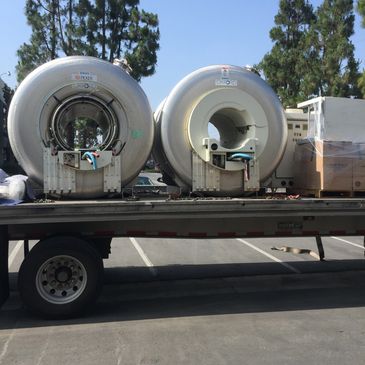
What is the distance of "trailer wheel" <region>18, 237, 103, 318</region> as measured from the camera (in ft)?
18.0

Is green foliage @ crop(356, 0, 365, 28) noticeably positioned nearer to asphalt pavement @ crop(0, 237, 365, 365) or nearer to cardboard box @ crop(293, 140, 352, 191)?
asphalt pavement @ crop(0, 237, 365, 365)

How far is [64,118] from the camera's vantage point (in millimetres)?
6395

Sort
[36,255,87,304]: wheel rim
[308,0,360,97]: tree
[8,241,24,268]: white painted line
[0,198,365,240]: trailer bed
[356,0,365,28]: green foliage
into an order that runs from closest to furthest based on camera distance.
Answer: [0,198,365,240]: trailer bed
[36,255,87,304]: wheel rim
[8,241,24,268]: white painted line
[356,0,365,28]: green foliage
[308,0,360,97]: tree

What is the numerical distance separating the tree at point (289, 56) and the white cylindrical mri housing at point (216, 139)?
65.9ft

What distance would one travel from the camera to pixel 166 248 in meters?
10.5

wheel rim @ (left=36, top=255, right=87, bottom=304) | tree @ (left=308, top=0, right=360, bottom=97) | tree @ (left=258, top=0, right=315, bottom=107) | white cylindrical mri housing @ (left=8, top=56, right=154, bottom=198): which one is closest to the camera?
wheel rim @ (left=36, top=255, right=87, bottom=304)

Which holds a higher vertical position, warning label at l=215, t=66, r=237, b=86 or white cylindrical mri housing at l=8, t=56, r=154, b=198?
warning label at l=215, t=66, r=237, b=86

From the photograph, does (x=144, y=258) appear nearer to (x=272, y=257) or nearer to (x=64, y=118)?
(x=272, y=257)

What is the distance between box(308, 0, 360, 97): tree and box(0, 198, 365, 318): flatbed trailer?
2069cm

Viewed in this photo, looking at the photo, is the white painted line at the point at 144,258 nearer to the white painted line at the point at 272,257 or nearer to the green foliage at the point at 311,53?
the white painted line at the point at 272,257

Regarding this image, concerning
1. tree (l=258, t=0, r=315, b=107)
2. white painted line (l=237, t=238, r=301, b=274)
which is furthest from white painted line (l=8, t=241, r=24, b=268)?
tree (l=258, t=0, r=315, b=107)

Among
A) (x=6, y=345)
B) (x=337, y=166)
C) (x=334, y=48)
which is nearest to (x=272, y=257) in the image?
(x=337, y=166)

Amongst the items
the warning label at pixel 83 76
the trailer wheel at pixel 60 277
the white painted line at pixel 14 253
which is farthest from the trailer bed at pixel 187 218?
the white painted line at pixel 14 253

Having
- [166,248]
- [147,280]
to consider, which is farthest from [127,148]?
[166,248]
